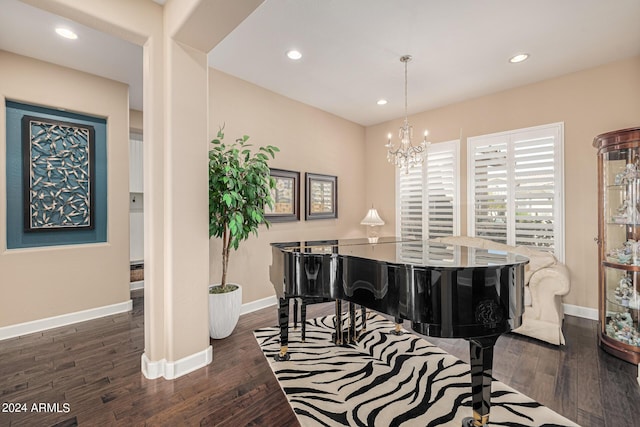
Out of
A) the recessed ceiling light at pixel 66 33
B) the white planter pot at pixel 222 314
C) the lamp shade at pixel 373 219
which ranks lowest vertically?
the white planter pot at pixel 222 314

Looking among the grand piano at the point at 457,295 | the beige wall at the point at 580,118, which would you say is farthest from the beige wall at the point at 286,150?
the beige wall at the point at 580,118

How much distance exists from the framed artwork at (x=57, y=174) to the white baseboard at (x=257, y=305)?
2090mm

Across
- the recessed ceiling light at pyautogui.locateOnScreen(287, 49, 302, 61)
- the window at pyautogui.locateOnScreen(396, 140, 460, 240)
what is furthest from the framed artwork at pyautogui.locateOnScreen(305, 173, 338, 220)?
the recessed ceiling light at pyautogui.locateOnScreen(287, 49, 302, 61)

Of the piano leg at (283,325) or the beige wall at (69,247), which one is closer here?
the piano leg at (283,325)

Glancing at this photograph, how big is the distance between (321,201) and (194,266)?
261 cm

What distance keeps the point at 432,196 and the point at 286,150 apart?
7.99ft

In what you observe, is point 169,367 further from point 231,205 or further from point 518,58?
point 518,58

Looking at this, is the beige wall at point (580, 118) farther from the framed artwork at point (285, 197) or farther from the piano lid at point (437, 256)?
the framed artwork at point (285, 197)

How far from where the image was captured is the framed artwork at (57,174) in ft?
9.99

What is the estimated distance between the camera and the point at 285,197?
405 centimetres

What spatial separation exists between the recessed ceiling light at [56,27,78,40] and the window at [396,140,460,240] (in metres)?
4.03

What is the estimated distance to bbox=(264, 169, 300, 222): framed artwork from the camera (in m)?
3.89

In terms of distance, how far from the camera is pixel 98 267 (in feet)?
11.4

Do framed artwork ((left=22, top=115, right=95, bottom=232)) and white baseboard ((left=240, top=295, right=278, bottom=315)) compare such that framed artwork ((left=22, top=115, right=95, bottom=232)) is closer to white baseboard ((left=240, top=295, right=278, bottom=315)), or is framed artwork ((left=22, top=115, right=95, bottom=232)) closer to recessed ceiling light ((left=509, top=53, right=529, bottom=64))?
white baseboard ((left=240, top=295, right=278, bottom=315))
